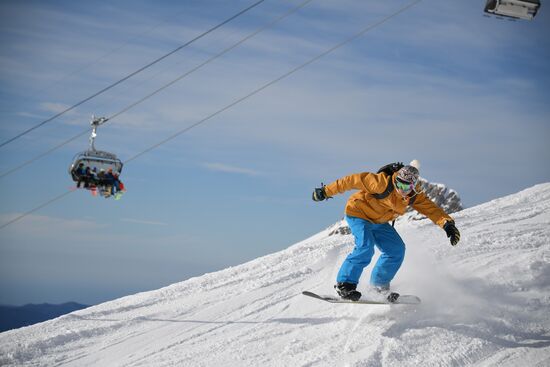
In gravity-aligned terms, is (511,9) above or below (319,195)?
above

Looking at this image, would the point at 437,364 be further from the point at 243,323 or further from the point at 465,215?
the point at 465,215

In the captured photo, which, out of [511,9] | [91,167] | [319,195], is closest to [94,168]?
[91,167]

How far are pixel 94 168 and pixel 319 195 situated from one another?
5121 mm

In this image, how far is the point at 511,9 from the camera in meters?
10.1

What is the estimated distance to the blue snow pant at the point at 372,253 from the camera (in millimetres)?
7512

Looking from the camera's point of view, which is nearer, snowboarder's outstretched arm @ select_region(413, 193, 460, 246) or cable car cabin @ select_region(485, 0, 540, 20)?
snowboarder's outstretched arm @ select_region(413, 193, 460, 246)

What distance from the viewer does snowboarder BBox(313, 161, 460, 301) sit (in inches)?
294

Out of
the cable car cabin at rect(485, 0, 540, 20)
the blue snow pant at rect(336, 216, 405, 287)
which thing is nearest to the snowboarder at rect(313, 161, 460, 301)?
the blue snow pant at rect(336, 216, 405, 287)

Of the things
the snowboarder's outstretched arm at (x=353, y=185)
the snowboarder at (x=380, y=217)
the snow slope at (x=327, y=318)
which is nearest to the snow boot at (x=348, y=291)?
the snowboarder at (x=380, y=217)

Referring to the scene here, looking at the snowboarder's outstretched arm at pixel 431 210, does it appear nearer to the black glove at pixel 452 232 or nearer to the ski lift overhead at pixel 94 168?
the black glove at pixel 452 232

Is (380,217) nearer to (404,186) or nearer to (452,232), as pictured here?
(404,186)

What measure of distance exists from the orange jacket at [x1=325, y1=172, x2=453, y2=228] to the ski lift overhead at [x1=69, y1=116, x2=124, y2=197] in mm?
5010

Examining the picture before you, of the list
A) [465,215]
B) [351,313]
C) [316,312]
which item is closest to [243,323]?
[316,312]

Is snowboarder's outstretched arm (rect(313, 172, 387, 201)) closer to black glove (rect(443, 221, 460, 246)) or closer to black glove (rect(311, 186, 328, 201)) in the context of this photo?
black glove (rect(311, 186, 328, 201))
